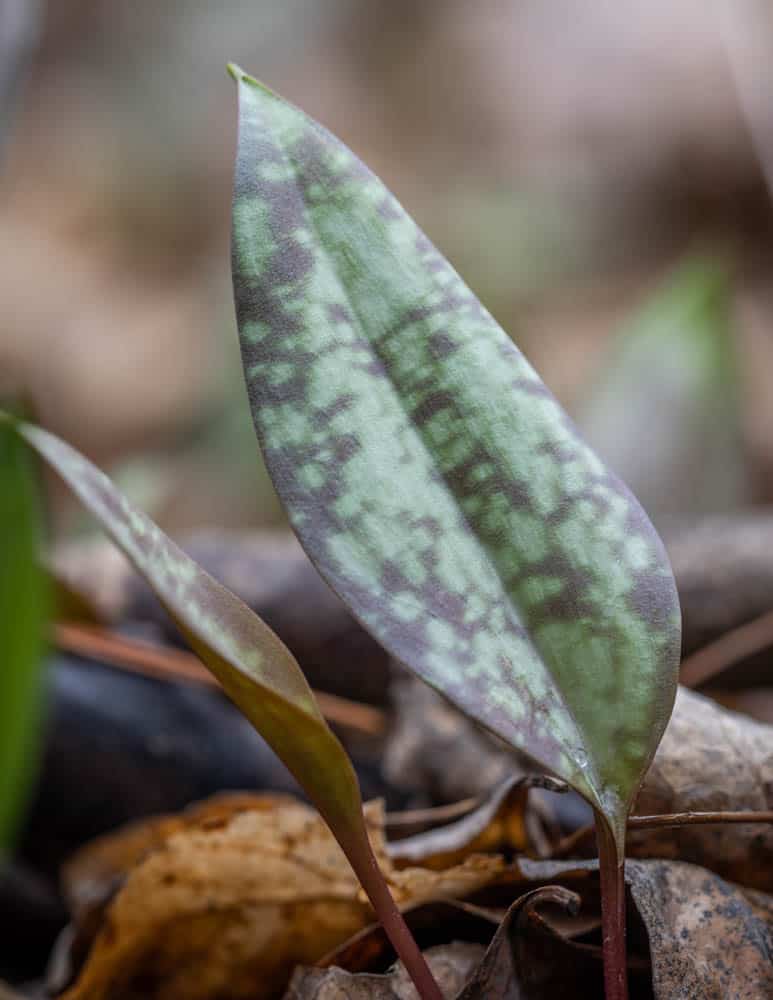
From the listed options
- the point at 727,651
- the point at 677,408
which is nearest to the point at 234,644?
the point at 727,651

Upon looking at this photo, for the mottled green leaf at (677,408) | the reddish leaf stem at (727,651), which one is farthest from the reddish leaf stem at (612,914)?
the mottled green leaf at (677,408)

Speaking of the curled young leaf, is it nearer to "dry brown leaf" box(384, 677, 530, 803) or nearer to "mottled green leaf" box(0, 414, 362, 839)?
"mottled green leaf" box(0, 414, 362, 839)

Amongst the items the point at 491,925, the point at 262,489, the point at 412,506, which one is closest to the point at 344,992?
the point at 491,925

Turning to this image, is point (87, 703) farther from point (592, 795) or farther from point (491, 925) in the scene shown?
point (592, 795)

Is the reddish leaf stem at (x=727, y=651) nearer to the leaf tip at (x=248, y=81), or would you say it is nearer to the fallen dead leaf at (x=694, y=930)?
the fallen dead leaf at (x=694, y=930)

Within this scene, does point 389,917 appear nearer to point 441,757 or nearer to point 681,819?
point 681,819

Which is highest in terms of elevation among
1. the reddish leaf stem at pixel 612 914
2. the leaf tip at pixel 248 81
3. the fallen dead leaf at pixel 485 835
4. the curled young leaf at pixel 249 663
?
the leaf tip at pixel 248 81

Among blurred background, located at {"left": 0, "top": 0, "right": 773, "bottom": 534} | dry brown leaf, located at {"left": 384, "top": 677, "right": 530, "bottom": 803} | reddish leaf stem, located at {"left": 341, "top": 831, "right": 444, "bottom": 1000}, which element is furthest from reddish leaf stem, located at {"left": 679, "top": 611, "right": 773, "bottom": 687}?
blurred background, located at {"left": 0, "top": 0, "right": 773, "bottom": 534}
